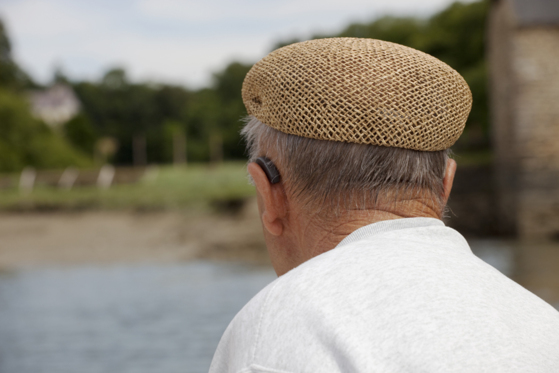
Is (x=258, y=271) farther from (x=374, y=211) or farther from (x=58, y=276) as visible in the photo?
(x=374, y=211)

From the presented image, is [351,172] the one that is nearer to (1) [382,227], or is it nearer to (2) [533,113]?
(1) [382,227]

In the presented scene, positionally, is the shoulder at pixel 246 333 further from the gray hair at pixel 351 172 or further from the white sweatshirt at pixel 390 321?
the gray hair at pixel 351 172

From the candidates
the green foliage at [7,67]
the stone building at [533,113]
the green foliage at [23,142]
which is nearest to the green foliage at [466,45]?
the stone building at [533,113]

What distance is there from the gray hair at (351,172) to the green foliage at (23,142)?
1544 inches

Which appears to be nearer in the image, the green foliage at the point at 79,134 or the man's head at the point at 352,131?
the man's head at the point at 352,131

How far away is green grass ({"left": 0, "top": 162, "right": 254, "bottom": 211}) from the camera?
21609 millimetres

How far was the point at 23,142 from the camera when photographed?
40344 mm

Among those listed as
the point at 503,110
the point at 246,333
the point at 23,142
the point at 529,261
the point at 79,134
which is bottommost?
the point at 79,134

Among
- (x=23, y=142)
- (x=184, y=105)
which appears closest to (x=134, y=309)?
(x=23, y=142)

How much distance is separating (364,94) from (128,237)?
19096mm

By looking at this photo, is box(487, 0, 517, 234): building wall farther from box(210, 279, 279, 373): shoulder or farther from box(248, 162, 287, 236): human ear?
box(210, 279, 279, 373): shoulder

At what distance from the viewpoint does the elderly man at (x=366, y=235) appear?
2.73ft

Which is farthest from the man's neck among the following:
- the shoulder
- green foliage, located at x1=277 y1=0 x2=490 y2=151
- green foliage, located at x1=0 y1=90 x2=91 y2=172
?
green foliage, located at x1=0 y1=90 x2=91 y2=172

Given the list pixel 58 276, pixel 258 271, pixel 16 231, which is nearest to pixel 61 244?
pixel 16 231
